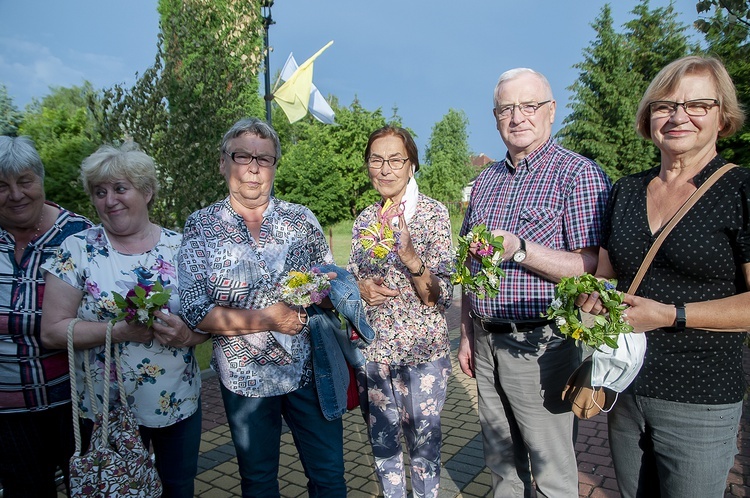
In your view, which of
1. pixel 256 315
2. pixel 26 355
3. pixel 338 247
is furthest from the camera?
pixel 338 247

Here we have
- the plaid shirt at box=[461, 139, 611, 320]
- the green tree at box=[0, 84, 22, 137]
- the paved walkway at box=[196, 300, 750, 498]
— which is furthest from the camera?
the green tree at box=[0, 84, 22, 137]

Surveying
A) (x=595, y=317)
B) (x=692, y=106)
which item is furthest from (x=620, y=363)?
(x=692, y=106)

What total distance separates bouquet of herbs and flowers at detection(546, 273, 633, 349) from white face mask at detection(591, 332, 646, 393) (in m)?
0.07

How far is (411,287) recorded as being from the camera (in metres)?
3.03

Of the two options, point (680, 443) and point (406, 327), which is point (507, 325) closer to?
point (406, 327)

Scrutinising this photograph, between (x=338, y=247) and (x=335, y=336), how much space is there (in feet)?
74.6

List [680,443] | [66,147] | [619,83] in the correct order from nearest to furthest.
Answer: [680,443] → [66,147] → [619,83]

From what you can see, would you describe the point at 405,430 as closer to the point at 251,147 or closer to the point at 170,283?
the point at 170,283

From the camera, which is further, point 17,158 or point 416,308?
point 416,308

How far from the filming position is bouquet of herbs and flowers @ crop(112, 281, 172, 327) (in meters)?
2.32

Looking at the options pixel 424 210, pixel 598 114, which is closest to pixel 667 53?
pixel 598 114

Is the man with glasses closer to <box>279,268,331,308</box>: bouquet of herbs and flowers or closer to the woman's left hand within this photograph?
<box>279,268,331,308</box>: bouquet of herbs and flowers

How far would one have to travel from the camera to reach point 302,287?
241 centimetres

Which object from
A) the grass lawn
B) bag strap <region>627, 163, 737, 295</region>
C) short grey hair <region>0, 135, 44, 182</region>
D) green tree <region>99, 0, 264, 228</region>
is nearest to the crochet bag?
short grey hair <region>0, 135, 44, 182</region>
